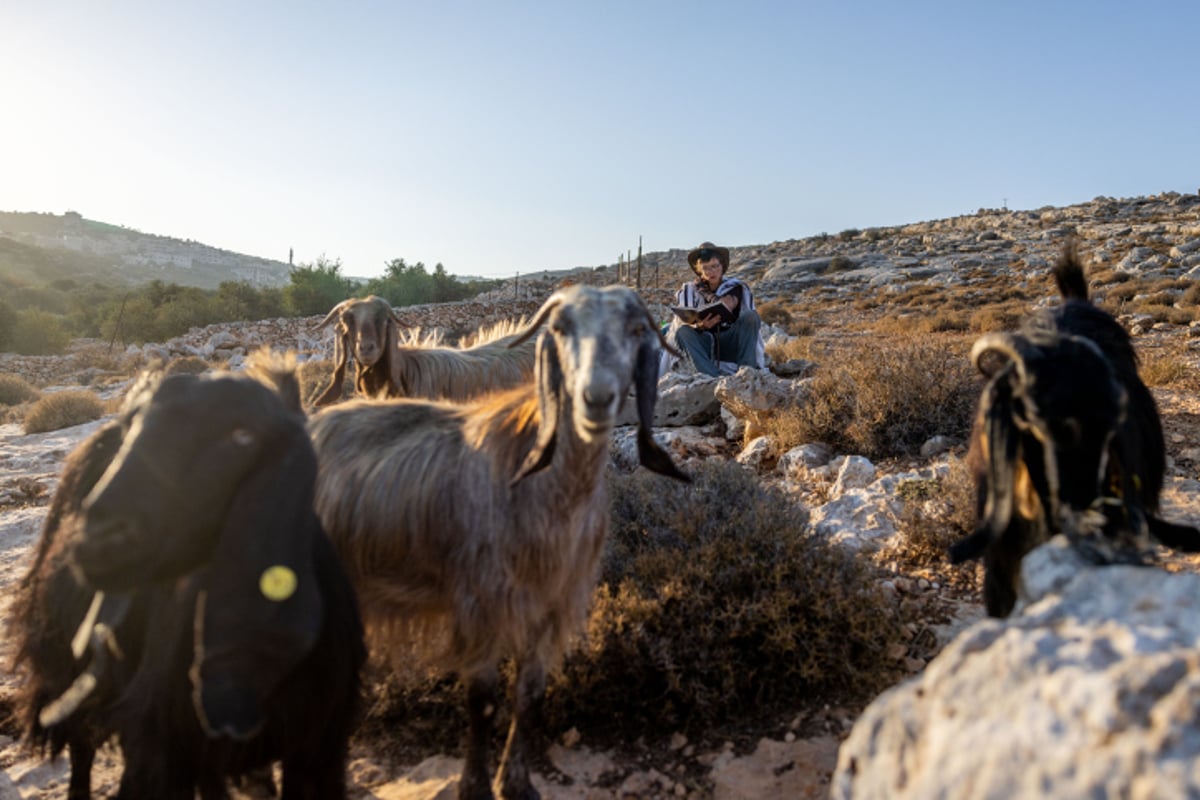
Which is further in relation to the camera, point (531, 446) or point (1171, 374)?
point (1171, 374)

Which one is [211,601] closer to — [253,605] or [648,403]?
[253,605]

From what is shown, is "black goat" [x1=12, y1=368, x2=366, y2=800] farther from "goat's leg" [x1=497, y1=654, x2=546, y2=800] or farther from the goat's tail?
the goat's tail

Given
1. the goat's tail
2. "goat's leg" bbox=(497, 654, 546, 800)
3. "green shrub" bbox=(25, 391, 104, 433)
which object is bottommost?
"goat's leg" bbox=(497, 654, 546, 800)

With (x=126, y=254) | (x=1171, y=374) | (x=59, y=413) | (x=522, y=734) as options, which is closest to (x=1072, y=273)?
(x=522, y=734)

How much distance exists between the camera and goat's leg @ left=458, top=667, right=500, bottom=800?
2.91m

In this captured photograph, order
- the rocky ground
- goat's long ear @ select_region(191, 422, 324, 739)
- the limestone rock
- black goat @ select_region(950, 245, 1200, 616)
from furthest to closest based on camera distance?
the rocky ground, black goat @ select_region(950, 245, 1200, 616), goat's long ear @ select_region(191, 422, 324, 739), the limestone rock

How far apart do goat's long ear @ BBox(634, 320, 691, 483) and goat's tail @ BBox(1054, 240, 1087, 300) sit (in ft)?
7.47

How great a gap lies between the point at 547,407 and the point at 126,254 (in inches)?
4810

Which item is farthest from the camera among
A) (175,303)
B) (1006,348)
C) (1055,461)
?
(175,303)

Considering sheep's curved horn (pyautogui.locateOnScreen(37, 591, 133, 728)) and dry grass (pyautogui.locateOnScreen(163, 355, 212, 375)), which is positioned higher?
Answer: dry grass (pyautogui.locateOnScreen(163, 355, 212, 375))

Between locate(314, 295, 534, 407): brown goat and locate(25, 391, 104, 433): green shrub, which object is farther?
locate(25, 391, 104, 433): green shrub

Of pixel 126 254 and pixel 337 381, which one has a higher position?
pixel 126 254

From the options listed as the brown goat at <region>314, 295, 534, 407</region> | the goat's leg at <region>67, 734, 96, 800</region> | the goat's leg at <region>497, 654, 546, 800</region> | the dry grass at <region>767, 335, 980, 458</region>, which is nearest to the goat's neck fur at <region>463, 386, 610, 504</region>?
the goat's leg at <region>497, 654, 546, 800</region>

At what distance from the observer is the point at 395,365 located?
6.92 meters
